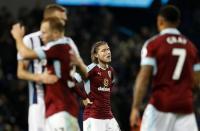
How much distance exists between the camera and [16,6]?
16.0 metres

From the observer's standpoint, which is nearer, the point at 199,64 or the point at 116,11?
the point at 199,64

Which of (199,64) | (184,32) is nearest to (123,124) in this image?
(184,32)

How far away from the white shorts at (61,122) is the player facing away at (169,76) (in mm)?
Result: 664

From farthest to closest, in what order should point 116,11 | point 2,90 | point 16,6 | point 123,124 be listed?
1. point 116,11
2. point 16,6
3. point 123,124
4. point 2,90

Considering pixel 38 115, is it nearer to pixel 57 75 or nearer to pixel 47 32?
pixel 57 75

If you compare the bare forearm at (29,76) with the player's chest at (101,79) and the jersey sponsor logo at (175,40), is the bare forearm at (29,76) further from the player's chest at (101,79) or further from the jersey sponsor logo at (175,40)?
the player's chest at (101,79)

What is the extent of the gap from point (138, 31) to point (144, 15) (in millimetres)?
546

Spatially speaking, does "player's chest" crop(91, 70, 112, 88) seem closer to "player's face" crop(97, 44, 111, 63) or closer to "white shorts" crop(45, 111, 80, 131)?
"player's face" crop(97, 44, 111, 63)

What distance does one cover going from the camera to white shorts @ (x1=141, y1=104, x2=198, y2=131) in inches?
264

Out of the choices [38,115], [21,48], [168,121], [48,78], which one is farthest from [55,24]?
[168,121]

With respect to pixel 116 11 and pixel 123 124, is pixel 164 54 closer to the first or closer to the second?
pixel 123 124

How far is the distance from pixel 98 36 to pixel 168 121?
32.1 ft

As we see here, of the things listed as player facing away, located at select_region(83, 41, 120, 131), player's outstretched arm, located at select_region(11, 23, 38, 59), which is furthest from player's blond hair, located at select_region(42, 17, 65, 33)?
player facing away, located at select_region(83, 41, 120, 131)

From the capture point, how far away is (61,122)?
21.3 ft
